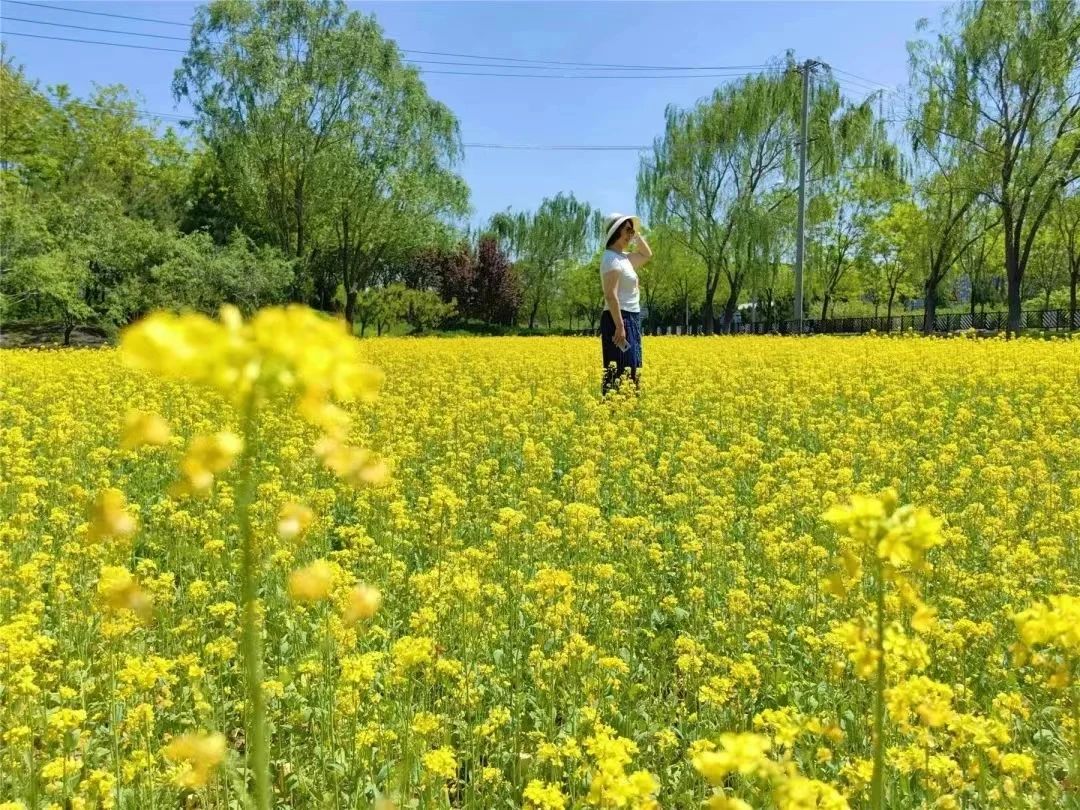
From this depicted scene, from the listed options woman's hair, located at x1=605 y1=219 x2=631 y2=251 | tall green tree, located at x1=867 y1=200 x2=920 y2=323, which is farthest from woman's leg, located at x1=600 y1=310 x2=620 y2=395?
tall green tree, located at x1=867 y1=200 x2=920 y2=323

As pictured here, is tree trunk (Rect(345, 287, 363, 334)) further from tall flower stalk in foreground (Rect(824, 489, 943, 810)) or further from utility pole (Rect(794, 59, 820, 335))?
tall flower stalk in foreground (Rect(824, 489, 943, 810))

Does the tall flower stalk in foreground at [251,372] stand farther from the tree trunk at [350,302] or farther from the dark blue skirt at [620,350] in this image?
the tree trunk at [350,302]

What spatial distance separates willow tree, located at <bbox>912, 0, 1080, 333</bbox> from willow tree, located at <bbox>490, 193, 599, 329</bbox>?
33.7m

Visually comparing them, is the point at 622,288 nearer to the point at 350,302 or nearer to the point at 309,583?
the point at 309,583

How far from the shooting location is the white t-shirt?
728 cm

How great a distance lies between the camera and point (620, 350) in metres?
7.91

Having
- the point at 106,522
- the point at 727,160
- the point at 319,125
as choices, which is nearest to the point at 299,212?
the point at 319,125

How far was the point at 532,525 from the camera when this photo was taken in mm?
4430

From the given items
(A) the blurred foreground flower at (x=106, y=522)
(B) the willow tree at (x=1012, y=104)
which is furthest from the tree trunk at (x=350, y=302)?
(A) the blurred foreground flower at (x=106, y=522)

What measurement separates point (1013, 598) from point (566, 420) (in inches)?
177

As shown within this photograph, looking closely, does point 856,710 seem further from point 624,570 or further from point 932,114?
point 932,114

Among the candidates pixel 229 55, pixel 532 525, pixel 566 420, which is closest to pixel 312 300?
pixel 229 55

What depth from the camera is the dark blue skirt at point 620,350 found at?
26.0 feet

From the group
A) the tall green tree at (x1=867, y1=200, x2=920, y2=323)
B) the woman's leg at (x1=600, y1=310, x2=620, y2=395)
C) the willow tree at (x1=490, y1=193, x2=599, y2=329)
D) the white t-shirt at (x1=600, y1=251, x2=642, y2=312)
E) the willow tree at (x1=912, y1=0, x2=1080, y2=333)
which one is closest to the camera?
the white t-shirt at (x1=600, y1=251, x2=642, y2=312)
